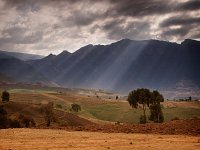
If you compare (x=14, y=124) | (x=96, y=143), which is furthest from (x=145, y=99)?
(x=96, y=143)

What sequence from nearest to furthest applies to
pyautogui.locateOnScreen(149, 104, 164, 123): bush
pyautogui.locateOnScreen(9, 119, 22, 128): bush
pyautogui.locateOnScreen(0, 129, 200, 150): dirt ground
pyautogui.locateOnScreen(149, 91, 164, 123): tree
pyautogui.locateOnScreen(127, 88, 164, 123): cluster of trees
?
pyautogui.locateOnScreen(0, 129, 200, 150): dirt ground, pyautogui.locateOnScreen(9, 119, 22, 128): bush, pyautogui.locateOnScreen(127, 88, 164, 123): cluster of trees, pyautogui.locateOnScreen(149, 91, 164, 123): tree, pyautogui.locateOnScreen(149, 104, 164, 123): bush

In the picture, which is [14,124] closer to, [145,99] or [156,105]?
[145,99]

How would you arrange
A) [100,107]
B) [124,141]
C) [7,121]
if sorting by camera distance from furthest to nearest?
[100,107] < [7,121] < [124,141]

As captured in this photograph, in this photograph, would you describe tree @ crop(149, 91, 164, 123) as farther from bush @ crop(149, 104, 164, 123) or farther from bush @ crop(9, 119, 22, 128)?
bush @ crop(9, 119, 22, 128)

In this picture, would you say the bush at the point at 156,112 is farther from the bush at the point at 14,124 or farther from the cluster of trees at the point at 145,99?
the bush at the point at 14,124

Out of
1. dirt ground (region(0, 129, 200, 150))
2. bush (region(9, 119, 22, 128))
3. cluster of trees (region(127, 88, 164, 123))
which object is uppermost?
cluster of trees (region(127, 88, 164, 123))

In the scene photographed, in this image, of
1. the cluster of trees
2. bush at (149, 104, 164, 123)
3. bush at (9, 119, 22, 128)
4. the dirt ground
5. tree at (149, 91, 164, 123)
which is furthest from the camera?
bush at (149, 104, 164, 123)

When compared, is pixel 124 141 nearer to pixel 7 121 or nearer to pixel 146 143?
pixel 146 143

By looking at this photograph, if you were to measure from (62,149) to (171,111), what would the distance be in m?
154

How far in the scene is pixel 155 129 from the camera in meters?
37.0

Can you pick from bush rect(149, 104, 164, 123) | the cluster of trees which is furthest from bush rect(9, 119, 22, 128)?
bush rect(149, 104, 164, 123)

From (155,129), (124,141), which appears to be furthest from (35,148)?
(155,129)

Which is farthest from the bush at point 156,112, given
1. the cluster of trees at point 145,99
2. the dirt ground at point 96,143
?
the dirt ground at point 96,143

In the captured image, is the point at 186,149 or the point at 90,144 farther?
the point at 90,144
